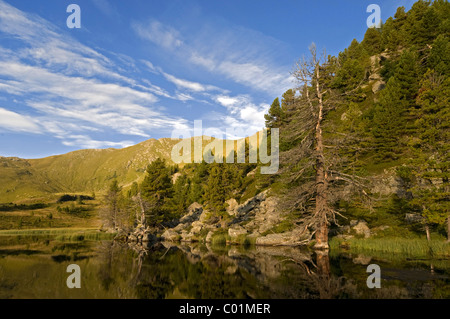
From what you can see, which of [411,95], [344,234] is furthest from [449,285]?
[411,95]

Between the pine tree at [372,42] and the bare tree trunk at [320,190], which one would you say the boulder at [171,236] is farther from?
the pine tree at [372,42]

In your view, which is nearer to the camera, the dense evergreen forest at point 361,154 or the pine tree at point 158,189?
the dense evergreen forest at point 361,154

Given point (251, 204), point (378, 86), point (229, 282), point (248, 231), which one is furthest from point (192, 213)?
point (378, 86)

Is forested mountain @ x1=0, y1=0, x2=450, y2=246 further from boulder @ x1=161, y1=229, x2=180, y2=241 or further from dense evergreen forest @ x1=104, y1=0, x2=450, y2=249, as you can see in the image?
boulder @ x1=161, y1=229, x2=180, y2=241

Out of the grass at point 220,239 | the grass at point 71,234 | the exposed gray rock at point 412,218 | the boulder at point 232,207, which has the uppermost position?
the exposed gray rock at point 412,218

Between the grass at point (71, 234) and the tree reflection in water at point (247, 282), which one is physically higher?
the tree reflection in water at point (247, 282)

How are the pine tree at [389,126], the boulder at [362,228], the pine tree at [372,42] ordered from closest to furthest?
the boulder at [362,228]
the pine tree at [389,126]
the pine tree at [372,42]

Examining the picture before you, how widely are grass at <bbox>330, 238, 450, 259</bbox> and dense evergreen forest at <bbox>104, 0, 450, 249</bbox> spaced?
6.18 feet

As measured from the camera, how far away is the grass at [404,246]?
1918 cm

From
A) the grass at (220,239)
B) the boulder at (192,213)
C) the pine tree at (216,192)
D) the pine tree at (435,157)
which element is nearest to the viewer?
the pine tree at (435,157)

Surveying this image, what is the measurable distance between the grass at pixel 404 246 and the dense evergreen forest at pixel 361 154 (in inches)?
74.2

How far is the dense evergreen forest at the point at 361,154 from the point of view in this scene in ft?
72.3

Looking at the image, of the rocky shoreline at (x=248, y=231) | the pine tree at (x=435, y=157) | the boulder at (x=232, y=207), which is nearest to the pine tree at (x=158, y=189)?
the rocky shoreline at (x=248, y=231)
